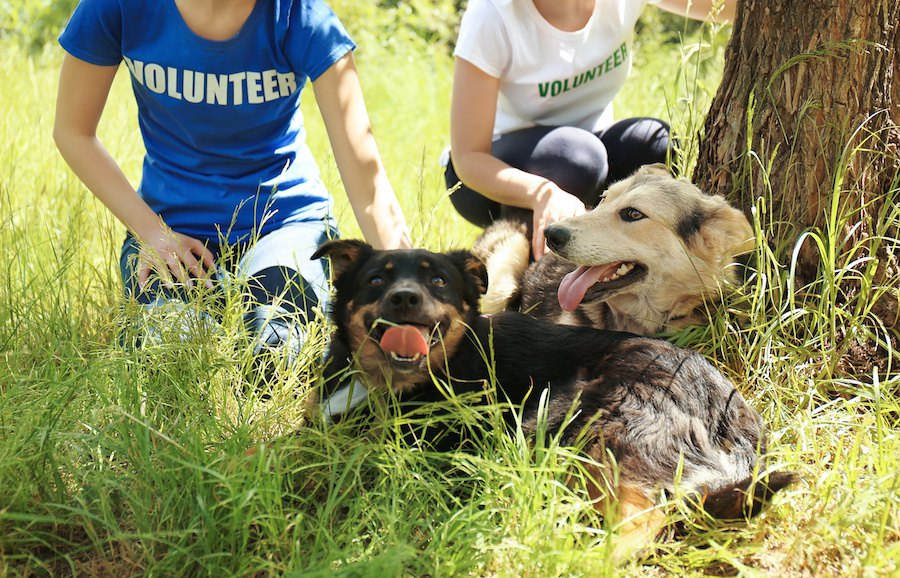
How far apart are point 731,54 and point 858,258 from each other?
97 cm

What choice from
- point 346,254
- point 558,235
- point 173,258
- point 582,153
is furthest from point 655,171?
point 173,258

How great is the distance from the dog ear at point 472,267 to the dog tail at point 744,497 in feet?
3.78

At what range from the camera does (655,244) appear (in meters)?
3.16

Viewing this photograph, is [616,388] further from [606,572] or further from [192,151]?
[192,151]

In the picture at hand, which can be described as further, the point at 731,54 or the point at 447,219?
the point at 447,219

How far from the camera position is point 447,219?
4977 mm

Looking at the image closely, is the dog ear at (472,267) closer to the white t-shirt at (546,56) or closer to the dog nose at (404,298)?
the dog nose at (404,298)

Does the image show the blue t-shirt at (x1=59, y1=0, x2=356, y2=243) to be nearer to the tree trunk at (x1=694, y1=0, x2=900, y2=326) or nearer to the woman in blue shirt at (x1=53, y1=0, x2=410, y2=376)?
the woman in blue shirt at (x1=53, y1=0, x2=410, y2=376)

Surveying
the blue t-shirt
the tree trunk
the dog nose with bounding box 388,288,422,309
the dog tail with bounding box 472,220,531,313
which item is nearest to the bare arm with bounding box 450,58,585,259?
the dog tail with bounding box 472,220,531,313

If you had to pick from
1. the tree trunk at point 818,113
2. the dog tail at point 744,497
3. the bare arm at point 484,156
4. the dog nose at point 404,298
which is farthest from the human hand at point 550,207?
the dog tail at point 744,497

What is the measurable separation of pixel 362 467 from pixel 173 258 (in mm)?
1192

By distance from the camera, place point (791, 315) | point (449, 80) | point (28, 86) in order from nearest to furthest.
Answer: point (791, 315) → point (28, 86) → point (449, 80)

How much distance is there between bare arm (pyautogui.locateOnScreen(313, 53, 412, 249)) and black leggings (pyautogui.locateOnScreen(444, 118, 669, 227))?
96cm

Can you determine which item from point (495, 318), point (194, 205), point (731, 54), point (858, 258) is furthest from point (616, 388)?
point (194, 205)
